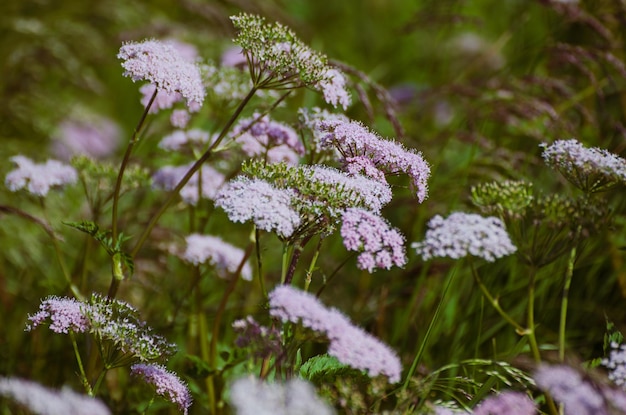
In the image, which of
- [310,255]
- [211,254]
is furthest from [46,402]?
[310,255]

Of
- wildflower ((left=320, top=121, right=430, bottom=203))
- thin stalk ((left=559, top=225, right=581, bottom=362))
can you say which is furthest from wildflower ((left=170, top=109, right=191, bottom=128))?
thin stalk ((left=559, top=225, right=581, bottom=362))

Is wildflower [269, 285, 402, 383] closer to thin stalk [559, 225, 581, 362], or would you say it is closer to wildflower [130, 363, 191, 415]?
wildflower [130, 363, 191, 415]

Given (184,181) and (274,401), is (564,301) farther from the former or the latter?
(184,181)

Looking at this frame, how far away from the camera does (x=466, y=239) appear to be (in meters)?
1.58

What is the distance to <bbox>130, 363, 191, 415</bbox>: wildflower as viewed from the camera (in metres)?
1.60

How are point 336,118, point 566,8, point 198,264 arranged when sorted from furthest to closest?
point 566,8, point 198,264, point 336,118

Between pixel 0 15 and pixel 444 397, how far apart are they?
14.2 ft

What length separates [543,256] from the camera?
6.04 feet

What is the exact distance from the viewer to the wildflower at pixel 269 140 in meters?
2.23

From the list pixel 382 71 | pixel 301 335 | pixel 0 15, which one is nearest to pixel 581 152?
pixel 301 335

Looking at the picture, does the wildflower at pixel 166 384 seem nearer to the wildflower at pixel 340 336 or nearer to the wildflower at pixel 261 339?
the wildflower at pixel 261 339

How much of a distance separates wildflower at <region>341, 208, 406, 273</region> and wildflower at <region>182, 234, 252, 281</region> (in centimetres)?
84

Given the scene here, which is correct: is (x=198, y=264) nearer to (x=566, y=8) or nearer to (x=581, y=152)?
(x=581, y=152)

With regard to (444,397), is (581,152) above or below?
above
